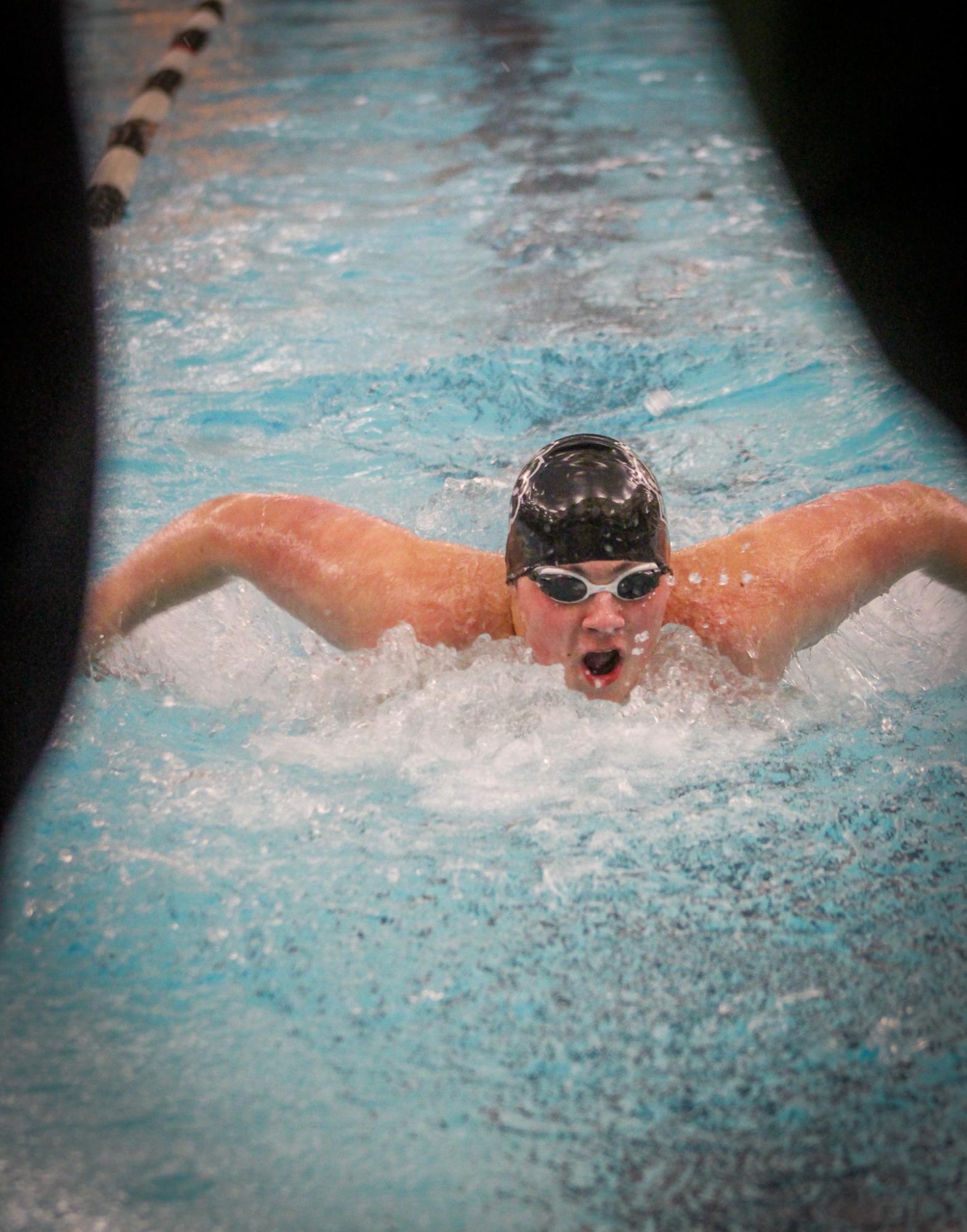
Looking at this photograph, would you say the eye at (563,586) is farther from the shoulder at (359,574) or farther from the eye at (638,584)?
the shoulder at (359,574)

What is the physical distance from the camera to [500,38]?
934 cm

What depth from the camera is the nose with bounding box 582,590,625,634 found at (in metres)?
2.62

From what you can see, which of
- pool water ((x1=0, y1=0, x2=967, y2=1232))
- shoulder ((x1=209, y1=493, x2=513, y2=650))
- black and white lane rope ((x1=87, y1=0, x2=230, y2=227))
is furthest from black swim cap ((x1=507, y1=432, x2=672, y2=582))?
black and white lane rope ((x1=87, y1=0, x2=230, y2=227))

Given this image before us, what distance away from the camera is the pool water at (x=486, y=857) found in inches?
67.1

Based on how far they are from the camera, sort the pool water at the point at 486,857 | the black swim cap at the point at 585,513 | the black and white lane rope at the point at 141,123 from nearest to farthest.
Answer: the pool water at the point at 486,857, the black swim cap at the point at 585,513, the black and white lane rope at the point at 141,123

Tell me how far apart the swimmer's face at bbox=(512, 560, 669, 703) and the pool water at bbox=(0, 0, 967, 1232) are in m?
0.07

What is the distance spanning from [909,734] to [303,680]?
1.49m

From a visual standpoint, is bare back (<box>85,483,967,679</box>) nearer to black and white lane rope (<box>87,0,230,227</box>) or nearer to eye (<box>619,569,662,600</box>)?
eye (<box>619,569,662,600</box>)

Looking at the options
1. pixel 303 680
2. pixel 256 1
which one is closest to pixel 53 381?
pixel 303 680

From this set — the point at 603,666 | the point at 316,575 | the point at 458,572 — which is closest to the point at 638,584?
the point at 603,666

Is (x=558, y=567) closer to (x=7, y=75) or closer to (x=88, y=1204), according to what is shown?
(x=88, y=1204)

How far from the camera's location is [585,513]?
260cm

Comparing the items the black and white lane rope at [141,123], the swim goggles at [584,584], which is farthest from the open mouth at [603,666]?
the black and white lane rope at [141,123]

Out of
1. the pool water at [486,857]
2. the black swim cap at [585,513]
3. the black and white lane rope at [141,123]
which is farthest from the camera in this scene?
the black and white lane rope at [141,123]
